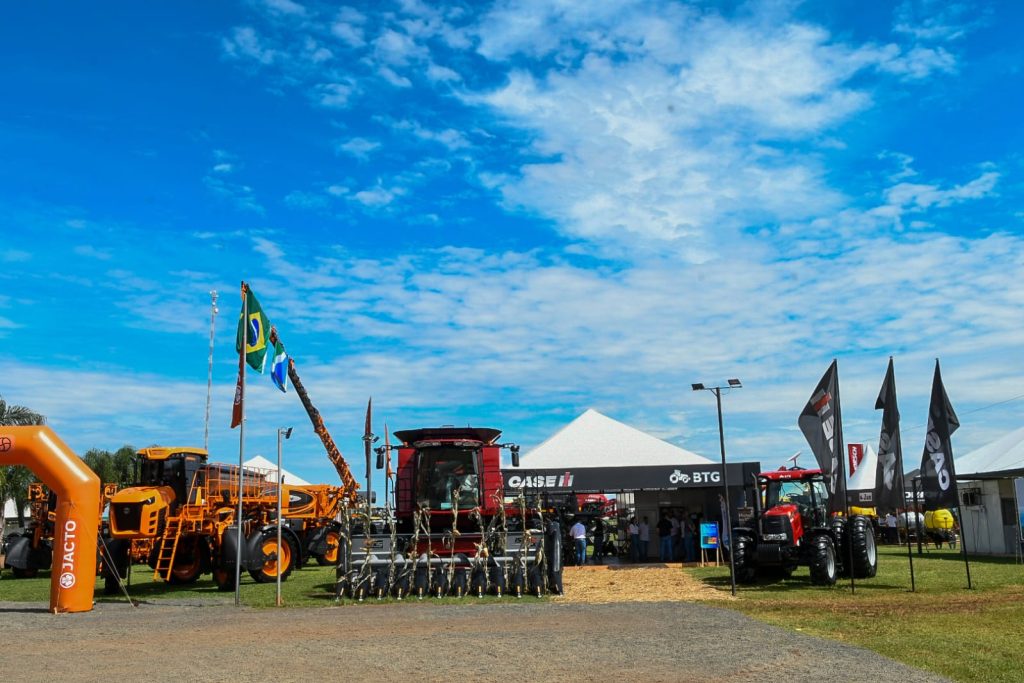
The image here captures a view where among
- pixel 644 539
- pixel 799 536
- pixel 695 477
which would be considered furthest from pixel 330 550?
pixel 799 536

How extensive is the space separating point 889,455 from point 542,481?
11.0m

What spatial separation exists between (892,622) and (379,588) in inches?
308

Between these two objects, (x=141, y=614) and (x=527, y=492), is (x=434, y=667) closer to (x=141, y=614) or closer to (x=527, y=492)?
(x=141, y=614)

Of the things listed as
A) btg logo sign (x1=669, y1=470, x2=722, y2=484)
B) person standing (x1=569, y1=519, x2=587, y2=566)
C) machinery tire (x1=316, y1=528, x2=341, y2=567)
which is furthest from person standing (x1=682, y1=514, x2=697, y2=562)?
machinery tire (x1=316, y1=528, x2=341, y2=567)

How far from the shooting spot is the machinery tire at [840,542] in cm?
1765

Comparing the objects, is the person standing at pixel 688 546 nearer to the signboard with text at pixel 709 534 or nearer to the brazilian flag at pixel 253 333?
the signboard with text at pixel 709 534

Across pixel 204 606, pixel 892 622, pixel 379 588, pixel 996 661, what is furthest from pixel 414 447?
pixel 996 661

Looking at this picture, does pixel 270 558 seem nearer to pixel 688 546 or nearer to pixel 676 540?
pixel 676 540

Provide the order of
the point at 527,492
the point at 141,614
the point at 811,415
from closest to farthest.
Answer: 1. the point at 141,614
2. the point at 811,415
3. the point at 527,492

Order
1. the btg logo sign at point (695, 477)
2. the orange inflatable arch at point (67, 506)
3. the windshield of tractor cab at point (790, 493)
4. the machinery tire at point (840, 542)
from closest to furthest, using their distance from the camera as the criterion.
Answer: the orange inflatable arch at point (67, 506)
the machinery tire at point (840, 542)
the windshield of tractor cab at point (790, 493)
the btg logo sign at point (695, 477)

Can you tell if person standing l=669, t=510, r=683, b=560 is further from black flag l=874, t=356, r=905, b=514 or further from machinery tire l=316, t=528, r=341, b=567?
black flag l=874, t=356, r=905, b=514

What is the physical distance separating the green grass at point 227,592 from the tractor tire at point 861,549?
6.51 m

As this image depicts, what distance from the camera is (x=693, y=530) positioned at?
25891 mm

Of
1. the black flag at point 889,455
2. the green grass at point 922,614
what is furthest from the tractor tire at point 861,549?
the black flag at point 889,455
